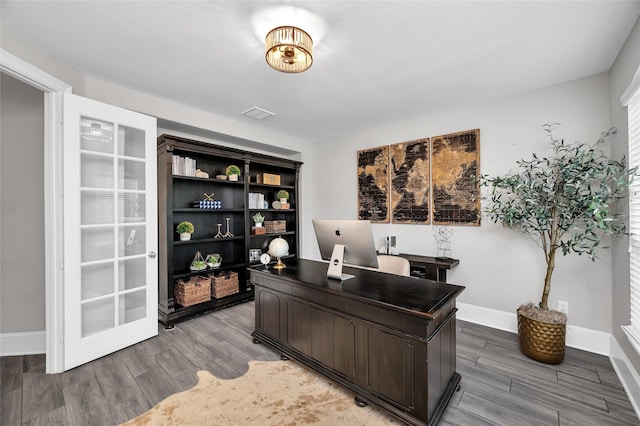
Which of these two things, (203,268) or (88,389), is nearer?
(88,389)

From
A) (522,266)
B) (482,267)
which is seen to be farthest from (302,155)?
(522,266)

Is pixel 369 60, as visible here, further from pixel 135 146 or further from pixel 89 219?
pixel 89 219

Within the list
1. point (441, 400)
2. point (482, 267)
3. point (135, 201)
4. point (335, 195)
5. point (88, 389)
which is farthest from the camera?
point (335, 195)

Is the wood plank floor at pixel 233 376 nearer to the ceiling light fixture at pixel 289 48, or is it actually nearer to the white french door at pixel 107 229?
the white french door at pixel 107 229

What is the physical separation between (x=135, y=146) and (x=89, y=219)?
86 cm

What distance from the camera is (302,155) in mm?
4945

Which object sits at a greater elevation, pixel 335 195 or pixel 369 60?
pixel 369 60

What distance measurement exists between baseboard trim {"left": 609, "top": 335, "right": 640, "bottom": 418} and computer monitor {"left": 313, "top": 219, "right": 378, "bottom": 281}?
195cm

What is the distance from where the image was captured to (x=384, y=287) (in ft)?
6.50

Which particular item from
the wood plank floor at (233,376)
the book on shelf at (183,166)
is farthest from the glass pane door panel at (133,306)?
the book on shelf at (183,166)

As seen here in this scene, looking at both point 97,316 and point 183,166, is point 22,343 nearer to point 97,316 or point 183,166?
point 97,316

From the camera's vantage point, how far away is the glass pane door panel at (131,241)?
8.69 feet

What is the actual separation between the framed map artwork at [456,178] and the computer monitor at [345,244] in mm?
1838

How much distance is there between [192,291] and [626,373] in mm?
4180
